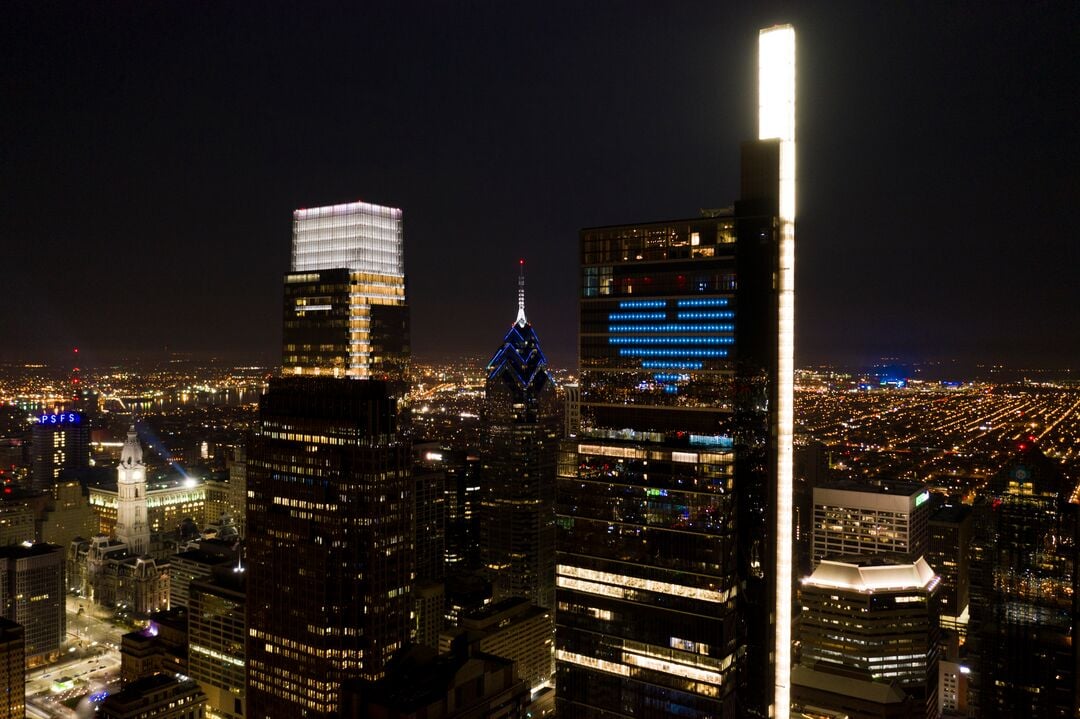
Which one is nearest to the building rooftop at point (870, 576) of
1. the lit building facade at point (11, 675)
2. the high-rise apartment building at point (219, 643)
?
the high-rise apartment building at point (219, 643)

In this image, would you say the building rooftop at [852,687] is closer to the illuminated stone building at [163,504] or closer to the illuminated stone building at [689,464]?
the illuminated stone building at [689,464]

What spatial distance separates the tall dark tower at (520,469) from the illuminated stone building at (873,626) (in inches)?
2241

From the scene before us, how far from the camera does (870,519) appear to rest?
121625 mm

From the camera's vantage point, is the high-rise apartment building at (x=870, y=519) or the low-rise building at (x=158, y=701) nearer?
the low-rise building at (x=158, y=701)

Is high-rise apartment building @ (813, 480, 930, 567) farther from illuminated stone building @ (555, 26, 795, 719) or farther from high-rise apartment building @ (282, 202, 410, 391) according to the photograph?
high-rise apartment building @ (282, 202, 410, 391)

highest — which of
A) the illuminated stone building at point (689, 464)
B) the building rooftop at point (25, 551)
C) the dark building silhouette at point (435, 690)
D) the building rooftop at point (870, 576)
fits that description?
the illuminated stone building at point (689, 464)

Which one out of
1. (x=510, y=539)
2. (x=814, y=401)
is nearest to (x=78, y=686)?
(x=510, y=539)

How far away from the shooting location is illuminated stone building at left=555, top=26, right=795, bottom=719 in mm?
55062

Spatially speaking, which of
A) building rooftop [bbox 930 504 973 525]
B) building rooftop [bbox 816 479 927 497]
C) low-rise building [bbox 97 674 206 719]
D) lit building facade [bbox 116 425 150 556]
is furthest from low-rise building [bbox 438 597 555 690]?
lit building facade [bbox 116 425 150 556]

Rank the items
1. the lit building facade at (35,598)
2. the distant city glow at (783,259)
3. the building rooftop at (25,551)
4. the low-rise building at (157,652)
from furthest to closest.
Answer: the building rooftop at (25,551), the lit building facade at (35,598), the low-rise building at (157,652), the distant city glow at (783,259)

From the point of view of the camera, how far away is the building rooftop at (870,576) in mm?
94350

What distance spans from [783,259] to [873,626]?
56.4m

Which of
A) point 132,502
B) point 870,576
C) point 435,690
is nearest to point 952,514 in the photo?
point 870,576

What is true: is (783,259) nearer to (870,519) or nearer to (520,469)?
(870,519)
